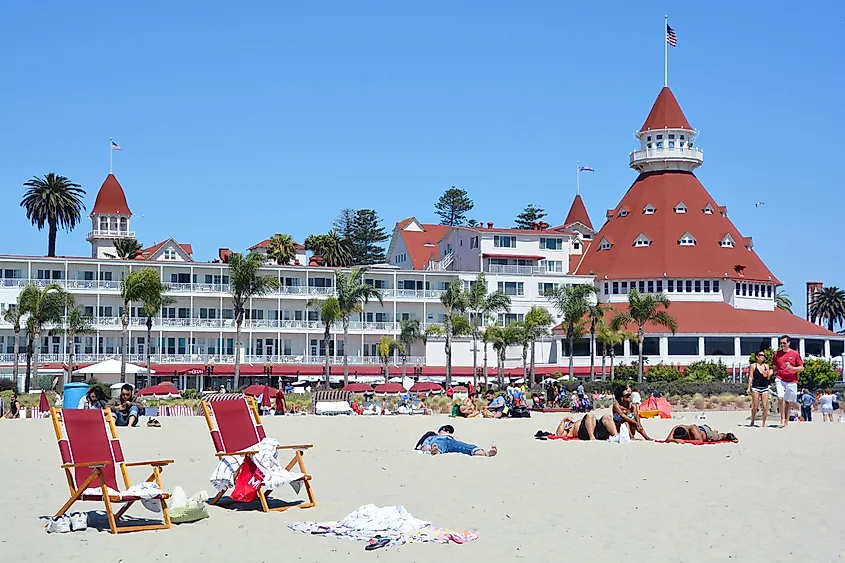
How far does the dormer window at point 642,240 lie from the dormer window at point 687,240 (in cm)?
230

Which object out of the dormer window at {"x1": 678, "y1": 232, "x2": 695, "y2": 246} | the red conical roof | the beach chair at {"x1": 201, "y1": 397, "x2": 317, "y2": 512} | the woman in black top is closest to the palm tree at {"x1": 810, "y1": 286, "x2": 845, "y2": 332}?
the red conical roof

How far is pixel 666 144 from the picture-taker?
88938 millimetres

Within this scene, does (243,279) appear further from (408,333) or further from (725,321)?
(725,321)

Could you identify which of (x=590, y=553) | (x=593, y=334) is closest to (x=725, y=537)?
(x=590, y=553)

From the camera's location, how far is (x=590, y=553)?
945 centimetres

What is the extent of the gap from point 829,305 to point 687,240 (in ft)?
148

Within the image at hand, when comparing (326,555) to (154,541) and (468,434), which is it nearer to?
(154,541)

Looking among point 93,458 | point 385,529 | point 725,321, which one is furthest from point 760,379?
point 725,321

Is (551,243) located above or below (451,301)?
above

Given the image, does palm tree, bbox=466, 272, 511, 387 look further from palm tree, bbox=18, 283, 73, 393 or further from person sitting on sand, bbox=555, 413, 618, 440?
person sitting on sand, bbox=555, 413, 618, 440

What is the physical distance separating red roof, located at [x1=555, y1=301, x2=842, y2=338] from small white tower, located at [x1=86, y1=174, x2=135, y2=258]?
43.0 metres

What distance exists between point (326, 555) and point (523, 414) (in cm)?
2429

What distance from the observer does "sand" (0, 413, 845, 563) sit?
953 centimetres

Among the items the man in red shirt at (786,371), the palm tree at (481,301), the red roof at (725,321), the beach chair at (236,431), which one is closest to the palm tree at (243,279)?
the palm tree at (481,301)
